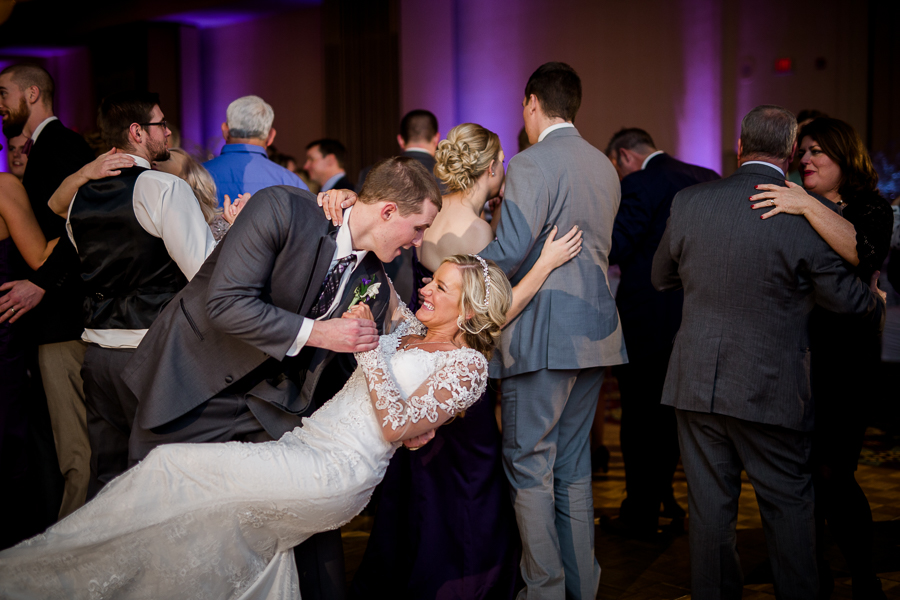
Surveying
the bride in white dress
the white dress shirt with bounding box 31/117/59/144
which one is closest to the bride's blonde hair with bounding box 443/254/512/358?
the bride in white dress

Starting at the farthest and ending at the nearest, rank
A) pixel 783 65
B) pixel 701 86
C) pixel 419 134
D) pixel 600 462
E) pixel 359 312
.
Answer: pixel 701 86 → pixel 783 65 → pixel 600 462 → pixel 419 134 → pixel 359 312

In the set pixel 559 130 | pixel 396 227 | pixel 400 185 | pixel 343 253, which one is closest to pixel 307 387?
pixel 343 253

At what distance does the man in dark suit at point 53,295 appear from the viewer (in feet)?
10.2

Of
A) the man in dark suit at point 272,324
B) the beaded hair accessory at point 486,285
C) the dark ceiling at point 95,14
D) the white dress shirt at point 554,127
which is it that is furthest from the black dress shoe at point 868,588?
the dark ceiling at point 95,14

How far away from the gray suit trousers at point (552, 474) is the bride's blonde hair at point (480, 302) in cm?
33

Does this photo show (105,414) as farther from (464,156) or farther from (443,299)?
(464,156)

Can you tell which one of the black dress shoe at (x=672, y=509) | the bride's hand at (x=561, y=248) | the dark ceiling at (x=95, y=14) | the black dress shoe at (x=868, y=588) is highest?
the dark ceiling at (x=95, y=14)

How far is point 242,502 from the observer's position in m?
2.09

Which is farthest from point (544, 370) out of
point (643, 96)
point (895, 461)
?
point (643, 96)

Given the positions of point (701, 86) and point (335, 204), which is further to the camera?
point (701, 86)

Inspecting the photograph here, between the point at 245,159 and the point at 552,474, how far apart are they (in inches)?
84.6

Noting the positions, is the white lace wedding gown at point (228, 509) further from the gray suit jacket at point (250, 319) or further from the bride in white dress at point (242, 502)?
the gray suit jacket at point (250, 319)

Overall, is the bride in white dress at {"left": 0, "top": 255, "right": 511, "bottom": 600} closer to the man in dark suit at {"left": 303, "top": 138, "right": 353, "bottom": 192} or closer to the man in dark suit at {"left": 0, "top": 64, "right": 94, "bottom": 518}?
the man in dark suit at {"left": 0, "top": 64, "right": 94, "bottom": 518}

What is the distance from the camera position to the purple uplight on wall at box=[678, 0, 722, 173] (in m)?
6.98
